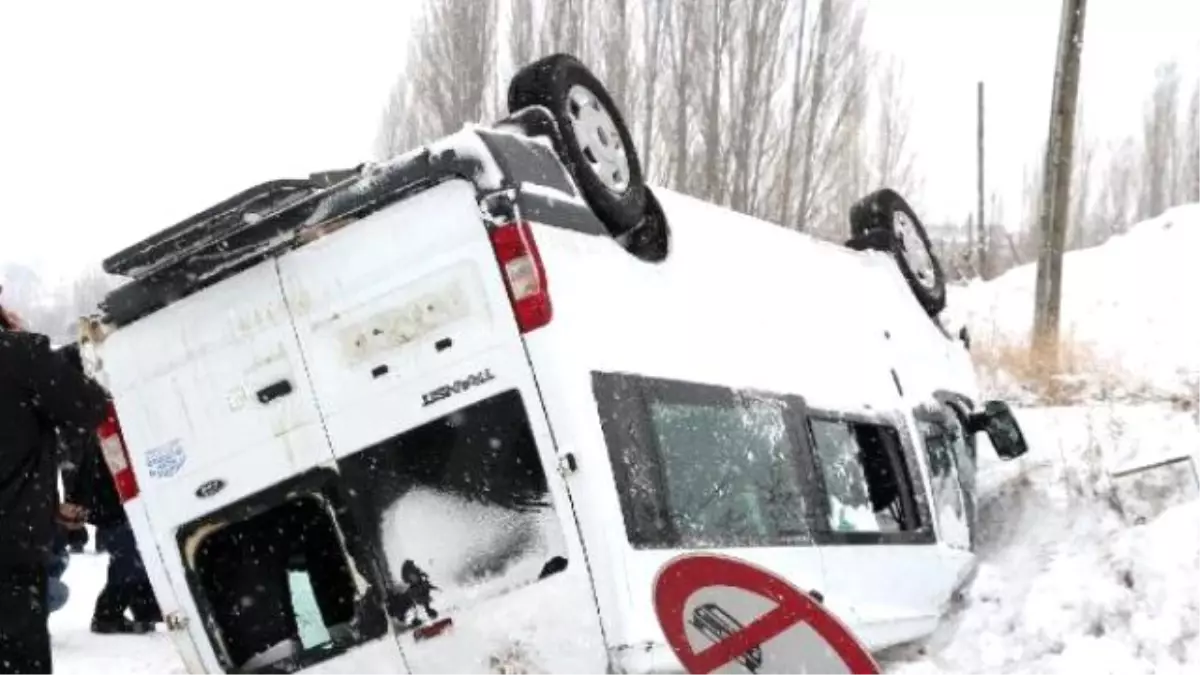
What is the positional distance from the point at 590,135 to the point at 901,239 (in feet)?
12.2

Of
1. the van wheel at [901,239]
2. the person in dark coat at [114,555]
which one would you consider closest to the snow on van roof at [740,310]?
the van wheel at [901,239]

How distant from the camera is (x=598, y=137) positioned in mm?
4504

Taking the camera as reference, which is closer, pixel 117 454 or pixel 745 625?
pixel 745 625

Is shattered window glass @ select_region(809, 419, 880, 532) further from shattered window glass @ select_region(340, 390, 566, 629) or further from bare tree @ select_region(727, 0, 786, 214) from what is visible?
bare tree @ select_region(727, 0, 786, 214)

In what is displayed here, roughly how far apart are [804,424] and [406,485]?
167 cm

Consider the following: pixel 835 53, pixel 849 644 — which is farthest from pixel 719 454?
pixel 835 53

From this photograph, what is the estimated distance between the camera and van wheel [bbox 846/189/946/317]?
751 centimetres

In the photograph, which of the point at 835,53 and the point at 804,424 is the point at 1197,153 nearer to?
the point at 835,53

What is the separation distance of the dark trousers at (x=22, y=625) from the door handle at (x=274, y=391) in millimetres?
994

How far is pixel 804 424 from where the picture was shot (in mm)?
4867

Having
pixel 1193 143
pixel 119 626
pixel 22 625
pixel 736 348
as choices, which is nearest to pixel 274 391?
pixel 22 625

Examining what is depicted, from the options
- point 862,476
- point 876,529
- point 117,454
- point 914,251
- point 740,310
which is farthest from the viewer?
point 914,251

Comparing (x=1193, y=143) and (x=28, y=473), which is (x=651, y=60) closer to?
(x=28, y=473)

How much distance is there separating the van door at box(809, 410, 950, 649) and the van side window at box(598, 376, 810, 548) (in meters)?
0.27
